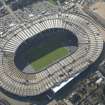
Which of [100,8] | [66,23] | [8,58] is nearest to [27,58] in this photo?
[8,58]

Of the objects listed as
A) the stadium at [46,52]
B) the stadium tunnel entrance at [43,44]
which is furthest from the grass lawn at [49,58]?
the stadium tunnel entrance at [43,44]

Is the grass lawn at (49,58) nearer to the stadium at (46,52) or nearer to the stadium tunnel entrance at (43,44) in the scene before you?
the stadium at (46,52)

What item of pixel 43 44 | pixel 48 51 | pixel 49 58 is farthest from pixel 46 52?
pixel 43 44

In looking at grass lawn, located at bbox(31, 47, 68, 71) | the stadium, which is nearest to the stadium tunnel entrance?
the stadium

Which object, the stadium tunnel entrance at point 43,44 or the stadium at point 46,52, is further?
the stadium tunnel entrance at point 43,44

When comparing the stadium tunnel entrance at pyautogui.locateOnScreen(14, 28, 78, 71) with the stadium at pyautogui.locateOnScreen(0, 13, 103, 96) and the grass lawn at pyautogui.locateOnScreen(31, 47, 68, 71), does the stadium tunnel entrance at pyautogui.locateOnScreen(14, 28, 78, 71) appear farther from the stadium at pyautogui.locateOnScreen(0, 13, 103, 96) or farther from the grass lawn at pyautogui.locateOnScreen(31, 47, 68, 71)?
the grass lawn at pyautogui.locateOnScreen(31, 47, 68, 71)

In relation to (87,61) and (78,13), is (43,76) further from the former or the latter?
(78,13)

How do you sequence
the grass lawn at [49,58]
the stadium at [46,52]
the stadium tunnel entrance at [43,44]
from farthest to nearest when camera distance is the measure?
the stadium tunnel entrance at [43,44], the grass lawn at [49,58], the stadium at [46,52]
